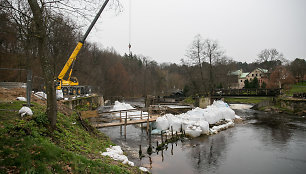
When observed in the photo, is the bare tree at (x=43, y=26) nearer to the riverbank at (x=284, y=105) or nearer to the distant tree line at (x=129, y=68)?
the distant tree line at (x=129, y=68)

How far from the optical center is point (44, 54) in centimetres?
791

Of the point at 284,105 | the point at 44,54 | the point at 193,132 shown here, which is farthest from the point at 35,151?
the point at 284,105

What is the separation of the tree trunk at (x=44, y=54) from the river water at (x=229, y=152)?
612 cm

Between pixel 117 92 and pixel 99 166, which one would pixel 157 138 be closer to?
pixel 99 166

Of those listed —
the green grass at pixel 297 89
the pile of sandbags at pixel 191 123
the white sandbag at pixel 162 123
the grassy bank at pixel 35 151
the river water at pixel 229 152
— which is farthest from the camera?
the green grass at pixel 297 89

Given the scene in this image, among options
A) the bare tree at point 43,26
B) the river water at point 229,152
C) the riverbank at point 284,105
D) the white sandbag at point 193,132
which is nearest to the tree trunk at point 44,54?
the bare tree at point 43,26

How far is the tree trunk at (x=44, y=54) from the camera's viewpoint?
7547mm

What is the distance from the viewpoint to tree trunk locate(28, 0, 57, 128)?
24.8 ft

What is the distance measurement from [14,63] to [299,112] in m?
39.8

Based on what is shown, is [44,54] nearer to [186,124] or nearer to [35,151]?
[35,151]

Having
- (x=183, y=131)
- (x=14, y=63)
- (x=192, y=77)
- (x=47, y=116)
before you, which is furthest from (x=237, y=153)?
(x=192, y=77)

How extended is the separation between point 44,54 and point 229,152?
13.5m

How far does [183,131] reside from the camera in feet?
61.0

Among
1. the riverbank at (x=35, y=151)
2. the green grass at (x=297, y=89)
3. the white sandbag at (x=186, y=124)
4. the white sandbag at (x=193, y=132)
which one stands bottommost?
the white sandbag at (x=193, y=132)
